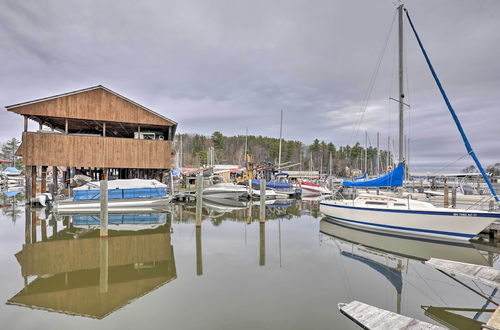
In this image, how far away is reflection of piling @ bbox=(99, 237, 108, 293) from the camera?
26.3 feet

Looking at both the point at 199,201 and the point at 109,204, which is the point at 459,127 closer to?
the point at 199,201

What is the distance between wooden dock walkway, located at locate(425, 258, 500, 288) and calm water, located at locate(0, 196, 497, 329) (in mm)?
399

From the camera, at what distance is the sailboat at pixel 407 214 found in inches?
491

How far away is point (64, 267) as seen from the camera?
9555mm

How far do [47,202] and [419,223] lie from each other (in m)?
29.0

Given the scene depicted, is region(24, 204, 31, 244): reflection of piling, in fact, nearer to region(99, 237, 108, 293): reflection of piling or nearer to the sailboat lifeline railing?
region(99, 237, 108, 293): reflection of piling

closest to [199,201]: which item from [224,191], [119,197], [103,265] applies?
[103,265]

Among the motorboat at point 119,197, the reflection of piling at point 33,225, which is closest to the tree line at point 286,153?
the motorboat at point 119,197

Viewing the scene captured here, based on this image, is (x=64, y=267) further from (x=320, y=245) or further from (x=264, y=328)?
(x=320, y=245)

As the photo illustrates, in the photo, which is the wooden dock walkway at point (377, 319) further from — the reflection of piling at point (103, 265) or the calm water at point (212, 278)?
the reflection of piling at point (103, 265)

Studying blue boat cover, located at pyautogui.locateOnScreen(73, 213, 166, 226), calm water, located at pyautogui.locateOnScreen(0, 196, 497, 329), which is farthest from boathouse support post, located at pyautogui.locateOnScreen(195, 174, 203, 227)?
blue boat cover, located at pyautogui.locateOnScreen(73, 213, 166, 226)

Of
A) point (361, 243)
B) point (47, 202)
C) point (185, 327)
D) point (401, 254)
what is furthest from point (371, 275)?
point (47, 202)

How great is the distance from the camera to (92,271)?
9.16m

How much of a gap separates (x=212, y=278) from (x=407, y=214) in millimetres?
10604
